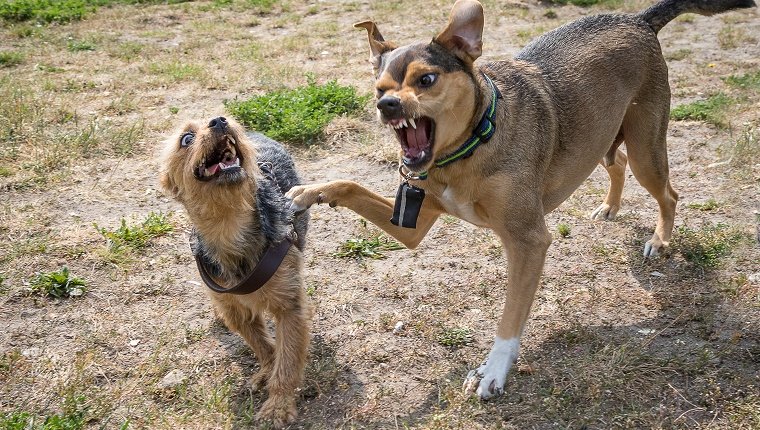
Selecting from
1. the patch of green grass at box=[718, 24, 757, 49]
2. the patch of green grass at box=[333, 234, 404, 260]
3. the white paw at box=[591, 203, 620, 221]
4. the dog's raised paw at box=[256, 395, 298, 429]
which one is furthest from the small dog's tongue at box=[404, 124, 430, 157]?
the patch of green grass at box=[718, 24, 757, 49]

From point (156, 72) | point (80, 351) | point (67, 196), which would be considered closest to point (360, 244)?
point (80, 351)

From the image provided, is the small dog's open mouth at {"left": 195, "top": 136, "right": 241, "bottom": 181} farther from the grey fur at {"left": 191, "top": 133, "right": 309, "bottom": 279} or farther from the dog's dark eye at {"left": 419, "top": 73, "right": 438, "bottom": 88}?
the dog's dark eye at {"left": 419, "top": 73, "right": 438, "bottom": 88}

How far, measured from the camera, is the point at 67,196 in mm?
5816

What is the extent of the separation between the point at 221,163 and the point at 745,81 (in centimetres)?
619

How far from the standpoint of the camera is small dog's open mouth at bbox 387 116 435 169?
347cm

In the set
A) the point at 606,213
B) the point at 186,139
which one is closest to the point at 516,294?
the point at 186,139

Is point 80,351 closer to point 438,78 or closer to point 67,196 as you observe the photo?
point 67,196

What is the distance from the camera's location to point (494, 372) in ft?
11.9

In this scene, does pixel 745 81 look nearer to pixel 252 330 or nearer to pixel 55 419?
pixel 252 330

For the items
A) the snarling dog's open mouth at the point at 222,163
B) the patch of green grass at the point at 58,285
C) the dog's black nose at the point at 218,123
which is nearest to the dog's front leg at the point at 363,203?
the snarling dog's open mouth at the point at 222,163

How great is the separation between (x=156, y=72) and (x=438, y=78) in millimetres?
6149

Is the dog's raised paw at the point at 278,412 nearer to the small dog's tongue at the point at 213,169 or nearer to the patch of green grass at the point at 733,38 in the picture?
the small dog's tongue at the point at 213,169

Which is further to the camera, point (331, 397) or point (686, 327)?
point (686, 327)

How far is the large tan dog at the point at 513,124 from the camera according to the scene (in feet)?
11.5
